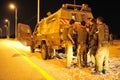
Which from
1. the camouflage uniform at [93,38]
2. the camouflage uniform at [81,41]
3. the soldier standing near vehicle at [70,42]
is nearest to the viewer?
the camouflage uniform at [93,38]

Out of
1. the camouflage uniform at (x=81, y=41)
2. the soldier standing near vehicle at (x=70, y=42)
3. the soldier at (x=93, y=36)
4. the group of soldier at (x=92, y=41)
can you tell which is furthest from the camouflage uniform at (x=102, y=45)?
the soldier standing near vehicle at (x=70, y=42)

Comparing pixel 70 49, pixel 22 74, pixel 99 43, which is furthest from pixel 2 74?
pixel 99 43

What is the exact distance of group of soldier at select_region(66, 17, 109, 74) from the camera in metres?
8.34

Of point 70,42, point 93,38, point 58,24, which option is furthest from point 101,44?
point 58,24

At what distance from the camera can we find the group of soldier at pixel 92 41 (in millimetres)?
8336

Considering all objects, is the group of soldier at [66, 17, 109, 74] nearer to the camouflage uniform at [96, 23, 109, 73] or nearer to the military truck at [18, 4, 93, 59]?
the camouflage uniform at [96, 23, 109, 73]

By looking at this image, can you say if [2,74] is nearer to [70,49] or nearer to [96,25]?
[70,49]

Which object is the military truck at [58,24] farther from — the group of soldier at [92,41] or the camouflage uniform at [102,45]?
the camouflage uniform at [102,45]

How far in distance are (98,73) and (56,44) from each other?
11.8 feet

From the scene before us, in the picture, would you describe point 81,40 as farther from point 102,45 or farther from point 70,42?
point 102,45

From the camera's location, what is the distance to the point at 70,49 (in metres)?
9.75

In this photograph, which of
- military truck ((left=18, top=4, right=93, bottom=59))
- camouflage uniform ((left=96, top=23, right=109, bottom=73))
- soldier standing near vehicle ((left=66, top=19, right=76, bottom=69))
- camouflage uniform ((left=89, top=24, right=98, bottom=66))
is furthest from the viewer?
military truck ((left=18, top=4, right=93, bottom=59))

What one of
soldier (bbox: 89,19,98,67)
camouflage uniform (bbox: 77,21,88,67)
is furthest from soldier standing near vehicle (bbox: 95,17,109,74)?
camouflage uniform (bbox: 77,21,88,67)

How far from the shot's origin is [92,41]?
8945 millimetres
